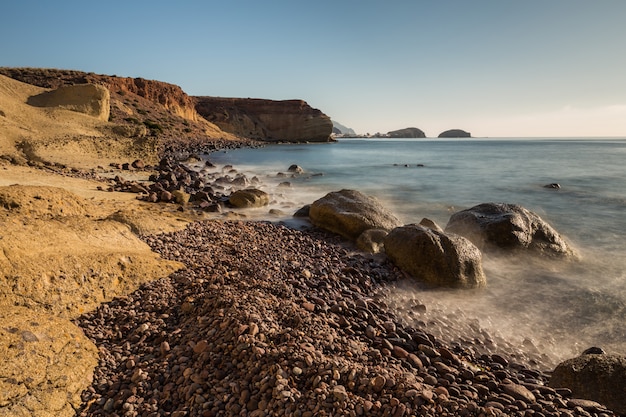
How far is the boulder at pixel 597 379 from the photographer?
12.0ft

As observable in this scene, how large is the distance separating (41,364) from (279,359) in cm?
208

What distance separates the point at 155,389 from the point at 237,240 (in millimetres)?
4368

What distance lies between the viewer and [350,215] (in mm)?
8867

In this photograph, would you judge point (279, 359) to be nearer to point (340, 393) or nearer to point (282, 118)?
point (340, 393)

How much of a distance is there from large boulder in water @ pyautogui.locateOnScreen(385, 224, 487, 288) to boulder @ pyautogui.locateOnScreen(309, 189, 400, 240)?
64.4 inches

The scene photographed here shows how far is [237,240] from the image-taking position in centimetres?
737

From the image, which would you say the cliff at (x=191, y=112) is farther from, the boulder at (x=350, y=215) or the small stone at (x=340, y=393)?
the small stone at (x=340, y=393)

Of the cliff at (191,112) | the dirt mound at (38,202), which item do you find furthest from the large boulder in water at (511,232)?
the cliff at (191,112)

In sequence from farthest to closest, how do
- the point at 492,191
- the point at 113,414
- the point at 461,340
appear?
1. the point at 492,191
2. the point at 461,340
3. the point at 113,414

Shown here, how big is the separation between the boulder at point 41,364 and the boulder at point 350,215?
6.25 meters

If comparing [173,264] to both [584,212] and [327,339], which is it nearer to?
[327,339]

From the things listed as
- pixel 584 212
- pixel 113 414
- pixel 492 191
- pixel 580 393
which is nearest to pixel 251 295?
pixel 113 414

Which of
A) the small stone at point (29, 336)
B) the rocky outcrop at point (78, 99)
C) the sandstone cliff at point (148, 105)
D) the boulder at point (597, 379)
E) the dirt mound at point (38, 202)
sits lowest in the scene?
the boulder at point (597, 379)

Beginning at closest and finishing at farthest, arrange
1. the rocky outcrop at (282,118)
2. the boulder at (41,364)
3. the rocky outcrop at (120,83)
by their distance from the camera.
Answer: the boulder at (41,364) → the rocky outcrop at (120,83) → the rocky outcrop at (282,118)
